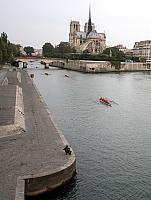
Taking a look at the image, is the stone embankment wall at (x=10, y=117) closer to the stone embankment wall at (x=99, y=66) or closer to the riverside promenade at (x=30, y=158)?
the riverside promenade at (x=30, y=158)

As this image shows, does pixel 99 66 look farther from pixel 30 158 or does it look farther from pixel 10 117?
pixel 30 158

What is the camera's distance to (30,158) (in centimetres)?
1692

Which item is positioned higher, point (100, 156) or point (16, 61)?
point (16, 61)

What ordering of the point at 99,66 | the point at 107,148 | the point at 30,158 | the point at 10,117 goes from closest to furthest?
the point at 30,158 < the point at 107,148 < the point at 10,117 < the point at 99,66

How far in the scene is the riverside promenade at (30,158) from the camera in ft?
46.7

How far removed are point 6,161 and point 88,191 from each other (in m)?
4.32

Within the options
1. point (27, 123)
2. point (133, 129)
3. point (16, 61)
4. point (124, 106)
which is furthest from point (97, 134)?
point (16, 61)

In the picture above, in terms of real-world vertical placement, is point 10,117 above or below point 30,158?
above

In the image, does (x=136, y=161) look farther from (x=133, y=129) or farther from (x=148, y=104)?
(x=148, y=104)

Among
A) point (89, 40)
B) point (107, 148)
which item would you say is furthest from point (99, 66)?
point (107, 148)

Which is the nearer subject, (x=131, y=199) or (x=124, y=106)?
(x=131, y=199)

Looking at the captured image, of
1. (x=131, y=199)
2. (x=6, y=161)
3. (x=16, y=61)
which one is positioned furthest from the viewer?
(x=16, y=61)

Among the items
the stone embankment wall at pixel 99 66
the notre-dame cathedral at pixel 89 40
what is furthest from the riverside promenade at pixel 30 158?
the notre-dame cathedral at pixel 89 40

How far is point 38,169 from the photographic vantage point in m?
15.4
